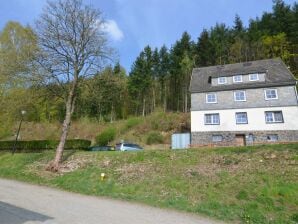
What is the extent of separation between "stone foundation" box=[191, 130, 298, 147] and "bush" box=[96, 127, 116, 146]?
43.5ft

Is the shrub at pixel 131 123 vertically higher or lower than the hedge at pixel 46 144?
higher

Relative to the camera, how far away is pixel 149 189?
13609 millimetres

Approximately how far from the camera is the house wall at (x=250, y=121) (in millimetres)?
30281

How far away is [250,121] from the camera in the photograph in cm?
3194

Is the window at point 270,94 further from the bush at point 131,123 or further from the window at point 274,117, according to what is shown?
the bush at point 131,123

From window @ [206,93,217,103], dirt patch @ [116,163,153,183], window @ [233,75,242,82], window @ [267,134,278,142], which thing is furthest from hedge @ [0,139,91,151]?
window @ [267,134,278,142]

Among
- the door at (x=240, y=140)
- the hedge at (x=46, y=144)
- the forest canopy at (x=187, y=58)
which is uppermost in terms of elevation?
the forest canopy at (x=187, y=58)

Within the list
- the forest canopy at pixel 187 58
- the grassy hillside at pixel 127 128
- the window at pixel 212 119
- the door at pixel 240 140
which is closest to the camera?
the door at pixel 240 140

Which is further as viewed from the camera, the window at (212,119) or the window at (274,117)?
the window at (212,119)

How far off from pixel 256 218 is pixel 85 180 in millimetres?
9829

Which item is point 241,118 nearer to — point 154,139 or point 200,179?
point 154,139

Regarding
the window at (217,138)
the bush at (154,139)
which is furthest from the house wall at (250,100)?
the bush at (154,139)

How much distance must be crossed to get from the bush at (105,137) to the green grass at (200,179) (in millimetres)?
20232

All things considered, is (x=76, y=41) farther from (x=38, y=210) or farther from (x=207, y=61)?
(x=207, y=61)
